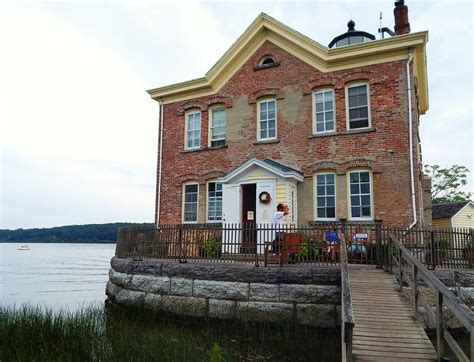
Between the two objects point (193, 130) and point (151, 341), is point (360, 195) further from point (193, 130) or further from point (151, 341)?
point (151, 341)

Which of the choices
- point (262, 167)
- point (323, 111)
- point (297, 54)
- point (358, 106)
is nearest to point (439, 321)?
point (262, 167)

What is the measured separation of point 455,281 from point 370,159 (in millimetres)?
5572

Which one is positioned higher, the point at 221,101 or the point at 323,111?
the point at 221,101

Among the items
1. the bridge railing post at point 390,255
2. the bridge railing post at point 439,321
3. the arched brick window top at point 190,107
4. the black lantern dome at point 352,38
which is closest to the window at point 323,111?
the arched brick window top at point 190,107

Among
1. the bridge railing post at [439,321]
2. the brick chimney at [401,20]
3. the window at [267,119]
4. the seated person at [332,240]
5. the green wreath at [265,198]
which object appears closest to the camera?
the bridge railing post at [439,321]

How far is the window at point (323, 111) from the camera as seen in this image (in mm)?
14992

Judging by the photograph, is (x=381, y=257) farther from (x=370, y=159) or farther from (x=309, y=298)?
(x=370, y=159)

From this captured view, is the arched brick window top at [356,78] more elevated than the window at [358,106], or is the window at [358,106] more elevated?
the arched brick window top at [356,78]

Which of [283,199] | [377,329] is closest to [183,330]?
[377,329]

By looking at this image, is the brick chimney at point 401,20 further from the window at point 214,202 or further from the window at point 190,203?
the window at point 190,203

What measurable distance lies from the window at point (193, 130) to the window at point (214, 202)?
2216 mm

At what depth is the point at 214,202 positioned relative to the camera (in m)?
16.9

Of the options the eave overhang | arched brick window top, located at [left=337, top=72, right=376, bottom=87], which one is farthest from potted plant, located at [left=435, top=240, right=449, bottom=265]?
the eave overhang

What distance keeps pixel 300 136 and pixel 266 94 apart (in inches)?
97.4
